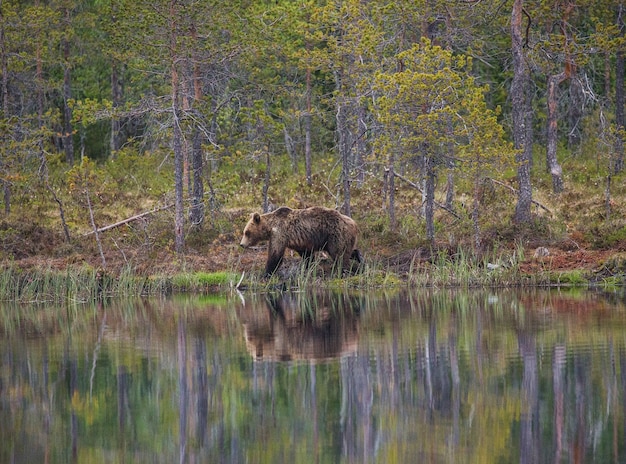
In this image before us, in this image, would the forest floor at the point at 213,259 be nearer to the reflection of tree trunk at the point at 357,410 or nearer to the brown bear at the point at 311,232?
the brown bear at the point at 311,232

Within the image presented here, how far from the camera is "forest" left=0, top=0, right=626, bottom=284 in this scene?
2444 centimetres

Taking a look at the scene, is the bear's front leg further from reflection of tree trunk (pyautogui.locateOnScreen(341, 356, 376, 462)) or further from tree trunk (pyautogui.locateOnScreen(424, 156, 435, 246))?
reflection of tree trunk (pyautogui.locateOnScreen(341, 356, 376, 462))

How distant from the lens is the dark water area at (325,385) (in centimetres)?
955

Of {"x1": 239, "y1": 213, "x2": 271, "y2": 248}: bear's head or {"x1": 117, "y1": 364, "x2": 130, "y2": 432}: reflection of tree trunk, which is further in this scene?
{"x1": 239, "y1": 213, "x2": 271, "y2": 248}: bear's head

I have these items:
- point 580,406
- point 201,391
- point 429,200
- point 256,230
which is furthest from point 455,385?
point 429,200

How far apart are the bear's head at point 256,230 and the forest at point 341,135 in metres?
1.20

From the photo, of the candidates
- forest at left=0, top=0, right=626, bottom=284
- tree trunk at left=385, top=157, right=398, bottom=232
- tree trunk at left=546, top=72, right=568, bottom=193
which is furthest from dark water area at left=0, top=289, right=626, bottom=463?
tree trunk at left=546, top=72, right=568, bottom=193

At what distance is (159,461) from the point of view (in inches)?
368

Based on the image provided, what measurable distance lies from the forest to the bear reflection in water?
4.26 m

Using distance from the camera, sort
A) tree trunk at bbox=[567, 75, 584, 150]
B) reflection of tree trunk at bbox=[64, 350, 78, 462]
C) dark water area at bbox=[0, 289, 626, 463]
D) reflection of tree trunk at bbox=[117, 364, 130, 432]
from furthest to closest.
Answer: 1. tree trunk at bbox=[567, 75, 584, 150]
2. reflection of tree trunk at bbox=[117, 364, 130, 432]
3. reflection of tree trunk at bbox=[64, 350, 78, 462]
4. dark water area at bbox=[0, 289, 626, 463]

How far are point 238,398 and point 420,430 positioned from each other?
259 cm

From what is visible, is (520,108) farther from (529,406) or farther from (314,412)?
(314,412)

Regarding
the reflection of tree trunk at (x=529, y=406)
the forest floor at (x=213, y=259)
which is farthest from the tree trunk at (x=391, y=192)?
the reflection of tree trunk at (x=529, y=406)

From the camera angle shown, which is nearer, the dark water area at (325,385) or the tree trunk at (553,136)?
the dark water area at (325,385)
